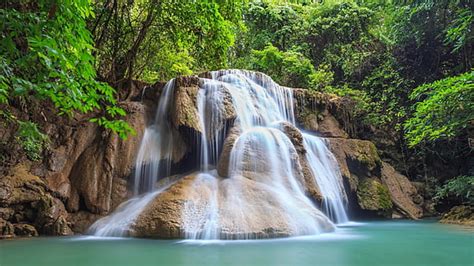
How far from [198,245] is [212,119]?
392 centimetres

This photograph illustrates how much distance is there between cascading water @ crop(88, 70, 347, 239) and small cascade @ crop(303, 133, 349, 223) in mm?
24

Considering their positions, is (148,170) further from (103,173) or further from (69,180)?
(69,180)

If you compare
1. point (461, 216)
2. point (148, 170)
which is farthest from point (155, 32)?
point (461, 216)

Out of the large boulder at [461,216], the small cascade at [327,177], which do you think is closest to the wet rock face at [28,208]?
the small cascade at [327,177]

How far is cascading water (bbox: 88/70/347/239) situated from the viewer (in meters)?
6.43

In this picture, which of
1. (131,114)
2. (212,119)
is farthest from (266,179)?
(131,114)

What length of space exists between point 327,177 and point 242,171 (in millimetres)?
2961

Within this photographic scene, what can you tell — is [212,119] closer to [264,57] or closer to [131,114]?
[131,114]

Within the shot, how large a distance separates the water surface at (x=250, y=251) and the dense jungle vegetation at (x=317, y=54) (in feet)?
6.36

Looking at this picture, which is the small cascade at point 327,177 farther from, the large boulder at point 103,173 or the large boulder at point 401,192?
the large boulder at point 103,173

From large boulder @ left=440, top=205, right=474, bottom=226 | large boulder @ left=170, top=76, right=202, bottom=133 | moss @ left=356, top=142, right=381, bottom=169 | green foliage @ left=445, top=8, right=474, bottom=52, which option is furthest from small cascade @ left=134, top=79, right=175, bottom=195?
green foliage @ left=445, top=8, right=474, bottom=52

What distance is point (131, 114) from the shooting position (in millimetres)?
9070

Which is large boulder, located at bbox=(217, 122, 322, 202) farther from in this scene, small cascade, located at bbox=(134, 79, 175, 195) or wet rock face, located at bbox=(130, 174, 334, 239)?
small cascade, located at bbox=(134, 79, 175, 195)

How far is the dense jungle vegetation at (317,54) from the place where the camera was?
411cm
